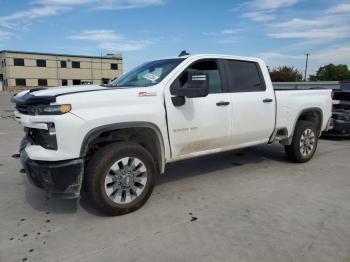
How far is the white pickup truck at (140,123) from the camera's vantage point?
3.45 meters

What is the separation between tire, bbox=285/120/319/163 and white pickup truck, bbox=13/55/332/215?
0.53m

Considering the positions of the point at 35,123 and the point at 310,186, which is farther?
the point at 310,186

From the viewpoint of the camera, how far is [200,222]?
12.1 ft

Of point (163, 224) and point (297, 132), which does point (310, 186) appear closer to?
point (297, 132)

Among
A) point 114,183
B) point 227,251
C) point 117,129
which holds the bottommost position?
point 227,251

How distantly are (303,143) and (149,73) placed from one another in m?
3.25

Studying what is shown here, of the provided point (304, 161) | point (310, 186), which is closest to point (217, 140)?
point (310, 186)

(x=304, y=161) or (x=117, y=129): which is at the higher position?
(x=117, y=129)

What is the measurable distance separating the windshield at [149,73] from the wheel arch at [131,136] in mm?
616

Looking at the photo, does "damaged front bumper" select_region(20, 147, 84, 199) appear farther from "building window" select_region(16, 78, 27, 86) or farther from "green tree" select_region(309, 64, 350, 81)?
"green tree" select_region(309, 64, 350, 81)

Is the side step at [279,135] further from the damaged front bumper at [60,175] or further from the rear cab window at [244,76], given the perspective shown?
the damaged front bumper at [60,175]

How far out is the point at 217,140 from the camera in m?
4.72

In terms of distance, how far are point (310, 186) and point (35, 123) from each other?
12.6 ft

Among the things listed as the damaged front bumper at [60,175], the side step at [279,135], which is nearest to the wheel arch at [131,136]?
the damaged front bumper at [60,175]
